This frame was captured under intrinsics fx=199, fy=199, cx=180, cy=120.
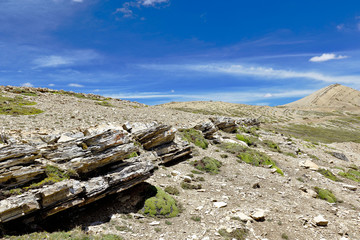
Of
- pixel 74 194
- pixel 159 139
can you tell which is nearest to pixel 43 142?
pixel 74 194

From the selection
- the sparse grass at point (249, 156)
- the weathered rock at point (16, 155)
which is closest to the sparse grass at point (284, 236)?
the sparse grass at point (249, 156)

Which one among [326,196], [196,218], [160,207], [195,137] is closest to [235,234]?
[196,218]

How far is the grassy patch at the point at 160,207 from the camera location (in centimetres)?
1368

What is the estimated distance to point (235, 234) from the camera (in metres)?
11.7

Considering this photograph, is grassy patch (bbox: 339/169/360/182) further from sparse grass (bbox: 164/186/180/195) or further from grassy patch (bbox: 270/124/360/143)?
grassy patch (bbox: 270/124/360/143)

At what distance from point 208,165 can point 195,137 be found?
24.3ft

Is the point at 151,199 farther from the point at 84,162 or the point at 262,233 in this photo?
the point at 262,233

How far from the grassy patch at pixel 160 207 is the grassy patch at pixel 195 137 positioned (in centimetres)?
1281

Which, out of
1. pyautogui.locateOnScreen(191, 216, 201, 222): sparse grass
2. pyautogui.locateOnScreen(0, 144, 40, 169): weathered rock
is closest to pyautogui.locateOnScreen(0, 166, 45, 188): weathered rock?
pyautogui.locateOnScreen(0, 144, 40, 169): weathered rock

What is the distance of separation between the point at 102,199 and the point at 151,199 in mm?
3398

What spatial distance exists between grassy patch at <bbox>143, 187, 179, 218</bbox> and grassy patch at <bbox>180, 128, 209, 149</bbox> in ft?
42.0

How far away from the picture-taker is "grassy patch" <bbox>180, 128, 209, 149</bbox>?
27369mm

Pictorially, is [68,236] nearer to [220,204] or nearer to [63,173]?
[63,173]

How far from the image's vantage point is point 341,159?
36406 mm
